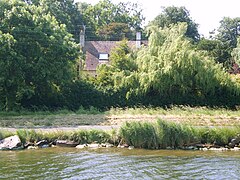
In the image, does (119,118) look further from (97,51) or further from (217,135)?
(97,51)

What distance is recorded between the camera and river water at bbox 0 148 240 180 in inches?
441

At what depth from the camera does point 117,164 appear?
12812 millimetres

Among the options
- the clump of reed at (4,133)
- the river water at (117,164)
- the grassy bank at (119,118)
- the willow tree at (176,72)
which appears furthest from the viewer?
the willow tree at (176,72)

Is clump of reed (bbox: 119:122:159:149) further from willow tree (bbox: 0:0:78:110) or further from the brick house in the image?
the brick house

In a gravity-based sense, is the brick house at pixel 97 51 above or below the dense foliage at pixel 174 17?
below

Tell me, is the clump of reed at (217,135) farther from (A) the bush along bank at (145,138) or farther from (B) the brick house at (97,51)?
(B) the brick house at (97,51)

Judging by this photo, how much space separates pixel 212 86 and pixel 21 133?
16237mm

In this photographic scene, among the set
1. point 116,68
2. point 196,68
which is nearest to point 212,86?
point 196,68

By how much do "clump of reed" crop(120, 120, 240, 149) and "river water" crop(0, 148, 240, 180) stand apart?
0.74 metres

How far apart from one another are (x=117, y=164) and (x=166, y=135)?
4053 millimetres

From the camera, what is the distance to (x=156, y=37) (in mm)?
30547

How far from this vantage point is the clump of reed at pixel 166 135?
642 inches

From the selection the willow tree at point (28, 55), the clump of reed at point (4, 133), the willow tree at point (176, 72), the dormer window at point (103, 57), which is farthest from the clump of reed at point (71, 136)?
the dormer window at point (103, 57)

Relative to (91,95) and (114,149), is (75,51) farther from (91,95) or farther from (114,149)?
(114,149)
